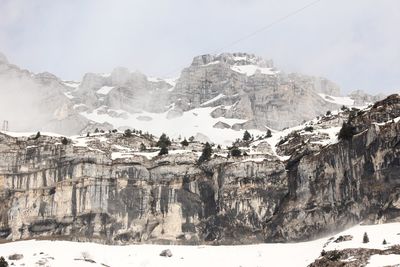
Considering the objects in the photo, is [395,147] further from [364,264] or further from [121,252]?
[121,252]

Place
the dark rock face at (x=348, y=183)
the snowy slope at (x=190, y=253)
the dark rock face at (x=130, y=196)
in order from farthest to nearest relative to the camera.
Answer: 1. the dark rock face at (x=130, y=196)
2. the dark rock face at (x=348, y=183)
3. the snowy slope at (x=190, y=253)

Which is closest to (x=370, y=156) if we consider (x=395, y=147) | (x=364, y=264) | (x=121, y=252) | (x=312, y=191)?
(x=395, y=147)

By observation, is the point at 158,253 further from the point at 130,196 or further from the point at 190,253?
the point at 130,196

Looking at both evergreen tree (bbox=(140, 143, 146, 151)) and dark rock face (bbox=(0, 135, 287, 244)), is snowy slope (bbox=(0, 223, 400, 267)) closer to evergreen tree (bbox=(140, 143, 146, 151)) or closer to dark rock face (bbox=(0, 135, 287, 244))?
dark rock face (bbox=(0, 135, 287, 244))

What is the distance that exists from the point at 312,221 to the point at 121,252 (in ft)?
92.6

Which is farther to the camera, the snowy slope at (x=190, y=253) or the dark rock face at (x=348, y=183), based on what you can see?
the dark rock face at (x=348, y=183)

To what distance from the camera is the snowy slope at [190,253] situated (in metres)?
74.9

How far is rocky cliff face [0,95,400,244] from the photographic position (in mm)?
91312

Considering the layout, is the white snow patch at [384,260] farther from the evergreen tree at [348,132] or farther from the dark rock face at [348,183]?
the evergreen tree at [348,132]

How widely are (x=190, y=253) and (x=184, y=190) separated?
20.0 meters

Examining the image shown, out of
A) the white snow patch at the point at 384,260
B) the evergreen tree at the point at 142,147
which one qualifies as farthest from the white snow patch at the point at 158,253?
the evergreen tree at the point at 142,147

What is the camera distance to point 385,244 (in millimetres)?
65375

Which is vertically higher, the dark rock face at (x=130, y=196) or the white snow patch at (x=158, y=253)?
the dark rock face at (x=130, y=196)

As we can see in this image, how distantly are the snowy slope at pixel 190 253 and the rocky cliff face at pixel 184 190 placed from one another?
7.24m
